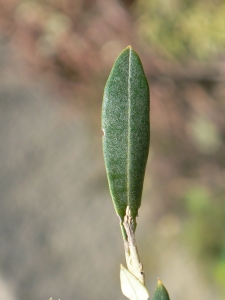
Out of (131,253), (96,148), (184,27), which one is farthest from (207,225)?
(131,253)

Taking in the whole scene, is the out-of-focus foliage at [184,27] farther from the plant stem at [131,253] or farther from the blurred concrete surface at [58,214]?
the plant stem at [131,253]

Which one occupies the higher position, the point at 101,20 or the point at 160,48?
the point at 101,20

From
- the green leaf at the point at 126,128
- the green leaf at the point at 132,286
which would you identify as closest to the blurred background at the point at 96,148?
the green leaf at the point at 126,128

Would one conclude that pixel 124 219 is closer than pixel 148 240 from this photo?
Yes

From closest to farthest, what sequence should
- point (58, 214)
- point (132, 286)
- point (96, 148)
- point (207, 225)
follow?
point (132, 286) < point (207, 225) < point (58, 214) < point (96, 148)

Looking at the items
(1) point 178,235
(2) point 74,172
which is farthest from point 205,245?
(2) point 74,172

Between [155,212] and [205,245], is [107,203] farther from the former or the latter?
[205,245]

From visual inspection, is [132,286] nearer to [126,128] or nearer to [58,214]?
[126,128]

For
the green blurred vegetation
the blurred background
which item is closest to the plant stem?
the blurred background
